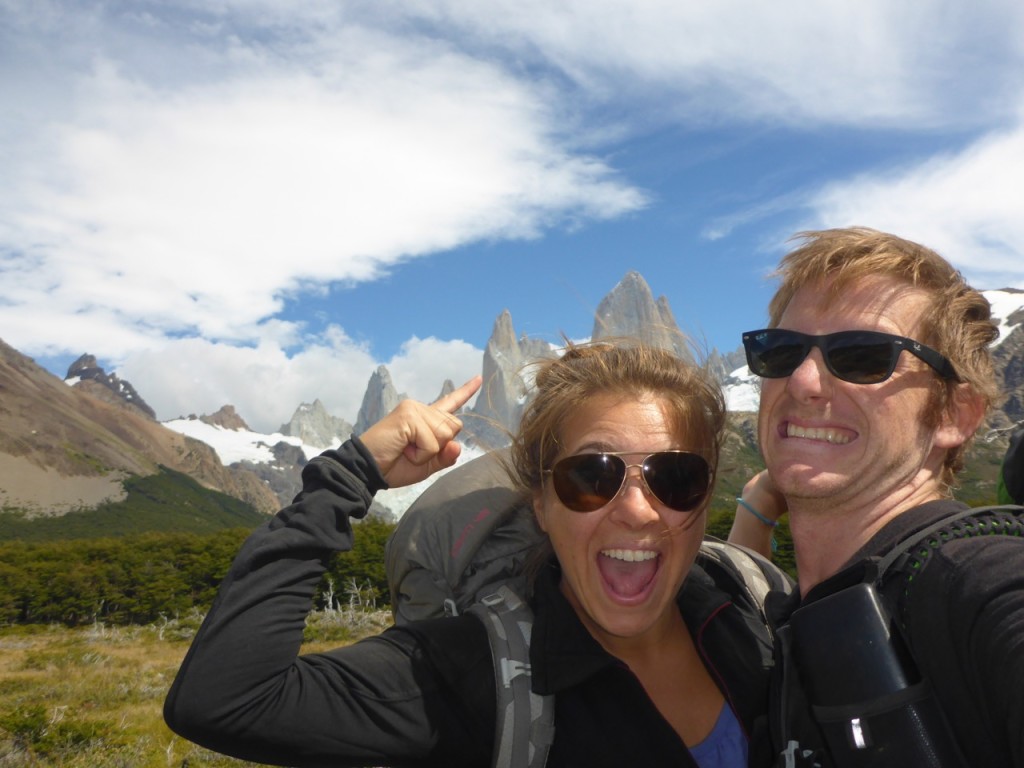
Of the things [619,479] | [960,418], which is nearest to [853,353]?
[960,418]

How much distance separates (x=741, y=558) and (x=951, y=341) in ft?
4.02

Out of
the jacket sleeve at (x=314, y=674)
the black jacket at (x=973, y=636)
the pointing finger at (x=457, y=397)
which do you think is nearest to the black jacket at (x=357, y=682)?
the jacket sleeve at (x=314, y=674)

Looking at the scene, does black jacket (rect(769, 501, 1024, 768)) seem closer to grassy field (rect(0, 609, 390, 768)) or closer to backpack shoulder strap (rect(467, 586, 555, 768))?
backpack shoulder strap (rect(467, 586, 555, 768))

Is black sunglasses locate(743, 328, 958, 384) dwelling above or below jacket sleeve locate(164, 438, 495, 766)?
above

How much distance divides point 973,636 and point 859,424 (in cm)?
77

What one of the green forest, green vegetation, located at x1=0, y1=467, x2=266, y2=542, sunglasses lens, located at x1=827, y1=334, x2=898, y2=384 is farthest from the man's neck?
green vegetation, located at x1=0, y1=467, x2=266, y2=542

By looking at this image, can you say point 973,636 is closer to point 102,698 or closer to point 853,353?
point 853,353

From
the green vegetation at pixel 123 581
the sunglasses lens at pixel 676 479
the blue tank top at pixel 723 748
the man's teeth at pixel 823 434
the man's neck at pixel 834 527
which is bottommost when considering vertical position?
the green vegetation at pixel 123 581

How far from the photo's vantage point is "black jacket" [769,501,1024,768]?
4.68 ft

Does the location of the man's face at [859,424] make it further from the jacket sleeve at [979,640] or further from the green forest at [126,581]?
the green forest at [126,581]

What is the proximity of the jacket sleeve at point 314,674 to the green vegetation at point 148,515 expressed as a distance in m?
123

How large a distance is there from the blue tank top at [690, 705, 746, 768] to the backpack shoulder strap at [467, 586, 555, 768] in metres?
0.48

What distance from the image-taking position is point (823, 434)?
7.32 ft

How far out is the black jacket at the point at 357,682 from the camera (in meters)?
1.99
